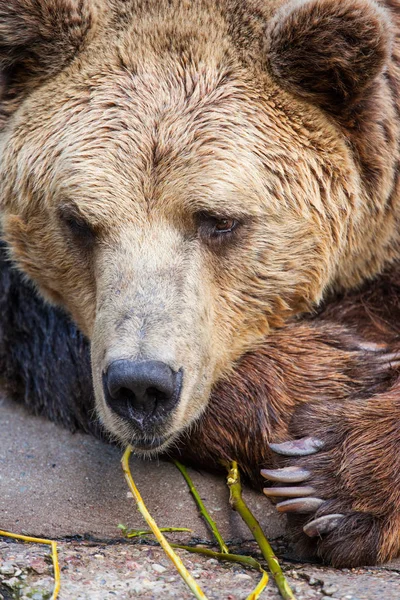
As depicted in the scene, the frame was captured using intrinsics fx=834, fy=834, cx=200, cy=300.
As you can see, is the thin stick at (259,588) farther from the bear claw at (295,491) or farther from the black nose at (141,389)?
the black nose at (141,389)

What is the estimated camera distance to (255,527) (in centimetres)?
312

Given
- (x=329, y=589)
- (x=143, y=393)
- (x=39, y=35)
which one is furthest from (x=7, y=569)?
(x=39, y=35)

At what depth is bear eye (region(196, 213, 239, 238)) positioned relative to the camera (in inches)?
129

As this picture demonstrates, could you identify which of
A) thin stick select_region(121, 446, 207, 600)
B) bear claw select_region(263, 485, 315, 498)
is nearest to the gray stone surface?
thin stick select_region(121, 446, 207, 600)

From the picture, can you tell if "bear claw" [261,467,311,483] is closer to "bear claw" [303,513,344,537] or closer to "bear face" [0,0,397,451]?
"bear claw" [303,513,344,537]

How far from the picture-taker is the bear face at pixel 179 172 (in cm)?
314

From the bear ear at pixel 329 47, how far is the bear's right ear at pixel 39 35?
2.60ft

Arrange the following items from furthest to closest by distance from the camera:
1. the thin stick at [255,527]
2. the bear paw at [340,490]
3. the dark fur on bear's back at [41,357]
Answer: the dark fur on bear's back at [41,357], the bear paw at [340,490], the thin stick at [255,527]

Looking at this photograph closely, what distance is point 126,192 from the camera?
3.18m

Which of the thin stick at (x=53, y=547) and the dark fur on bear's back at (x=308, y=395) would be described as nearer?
the thin stick at (x=53, y=547)

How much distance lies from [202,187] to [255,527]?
1298 mm

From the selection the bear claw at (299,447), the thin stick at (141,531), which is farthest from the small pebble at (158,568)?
the bear claw at (299,447)

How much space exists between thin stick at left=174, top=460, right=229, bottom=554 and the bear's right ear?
5.88ft

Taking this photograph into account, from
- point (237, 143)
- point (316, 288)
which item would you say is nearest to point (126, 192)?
point (237, 143)
